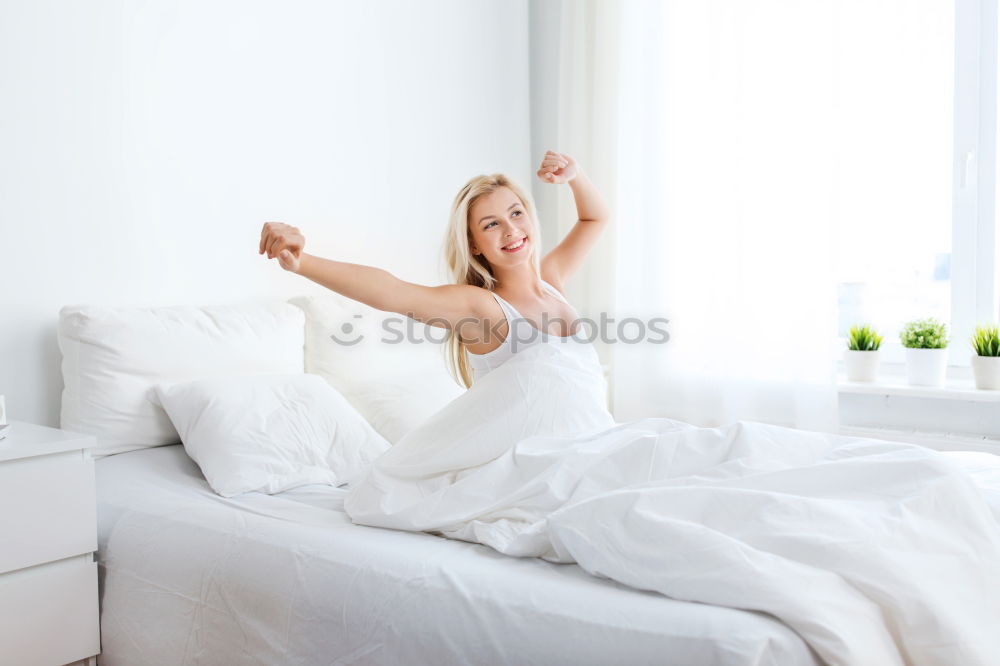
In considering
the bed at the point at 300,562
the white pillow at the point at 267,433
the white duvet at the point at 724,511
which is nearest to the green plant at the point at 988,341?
the bed at the point at 300,562

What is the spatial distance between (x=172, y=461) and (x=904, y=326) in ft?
8.08

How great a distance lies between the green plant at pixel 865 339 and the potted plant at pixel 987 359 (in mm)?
321

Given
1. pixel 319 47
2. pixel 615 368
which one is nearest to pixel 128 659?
pixel 319 47

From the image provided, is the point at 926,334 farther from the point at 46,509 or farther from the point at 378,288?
the point at 46,509

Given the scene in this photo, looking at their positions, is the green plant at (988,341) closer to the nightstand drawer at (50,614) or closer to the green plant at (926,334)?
the green plant at (926,334)

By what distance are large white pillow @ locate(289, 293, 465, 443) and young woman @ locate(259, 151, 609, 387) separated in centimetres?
23

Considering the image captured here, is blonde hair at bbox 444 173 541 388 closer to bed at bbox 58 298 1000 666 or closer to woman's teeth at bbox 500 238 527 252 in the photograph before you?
woman's teeth at bbox 500 238 527 252

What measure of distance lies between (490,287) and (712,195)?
1453 mm

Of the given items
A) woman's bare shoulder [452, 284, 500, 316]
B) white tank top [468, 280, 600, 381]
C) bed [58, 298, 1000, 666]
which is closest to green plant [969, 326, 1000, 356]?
bed [58, 298, 1000, 666]

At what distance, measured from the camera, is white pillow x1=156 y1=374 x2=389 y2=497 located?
A: 6.12ft

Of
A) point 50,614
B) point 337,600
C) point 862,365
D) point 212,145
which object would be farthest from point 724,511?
point 862,365

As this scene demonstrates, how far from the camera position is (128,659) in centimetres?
163

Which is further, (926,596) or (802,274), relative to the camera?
(802,274)

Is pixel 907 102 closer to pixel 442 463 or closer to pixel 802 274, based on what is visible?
pixel 802 274
